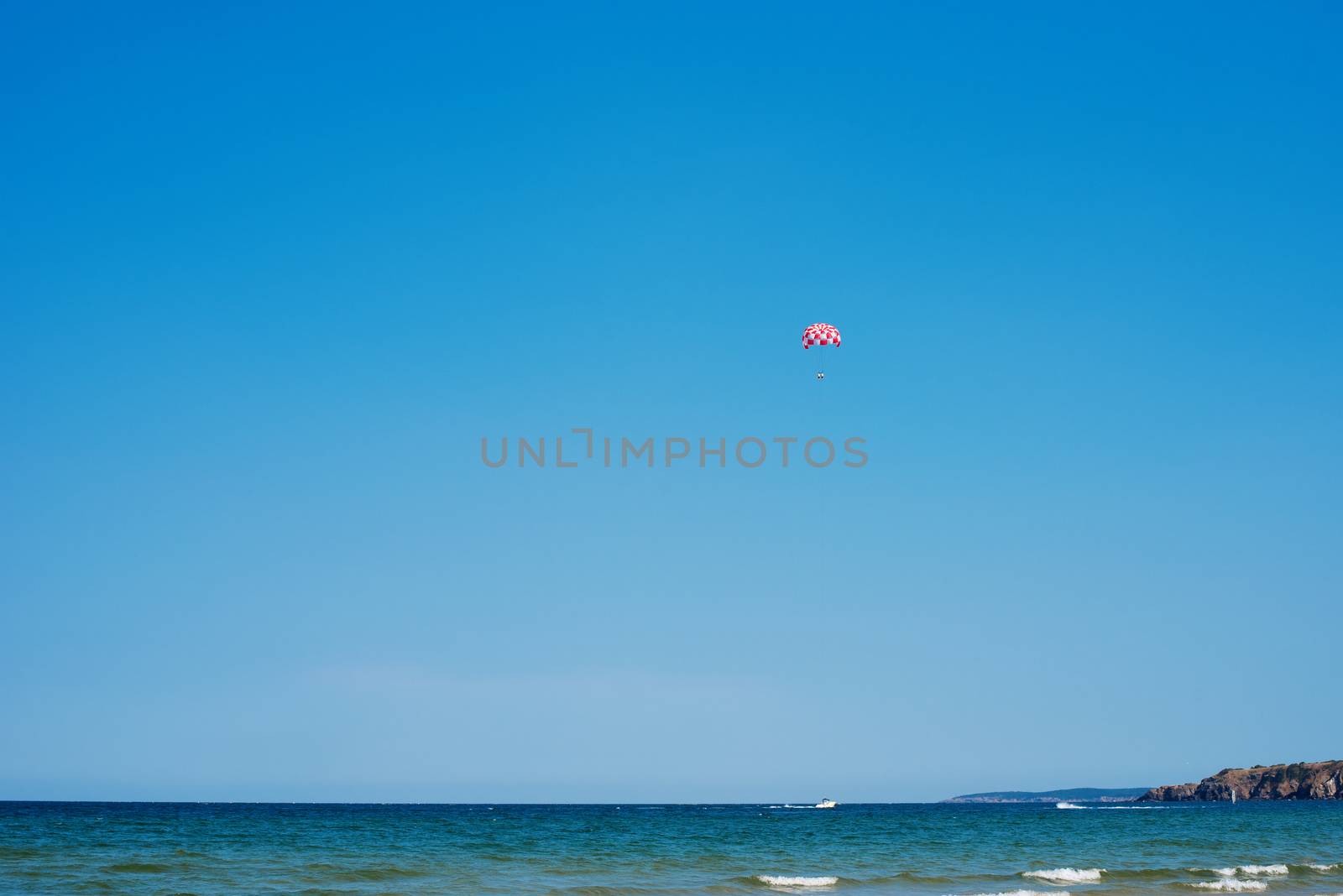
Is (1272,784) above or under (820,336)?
under

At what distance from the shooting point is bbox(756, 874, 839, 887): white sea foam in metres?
29.7

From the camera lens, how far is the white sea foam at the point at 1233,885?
30000mm

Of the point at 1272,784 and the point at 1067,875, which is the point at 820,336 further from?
the point at 1272,784

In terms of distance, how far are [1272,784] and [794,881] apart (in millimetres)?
145397

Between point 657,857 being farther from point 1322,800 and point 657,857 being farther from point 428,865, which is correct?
point 1322,800

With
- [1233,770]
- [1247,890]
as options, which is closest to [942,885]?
[1247,890]

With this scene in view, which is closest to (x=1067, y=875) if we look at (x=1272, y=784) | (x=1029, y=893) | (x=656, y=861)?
(x=1029, y=893)

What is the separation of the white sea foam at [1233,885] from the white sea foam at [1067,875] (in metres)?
2.70

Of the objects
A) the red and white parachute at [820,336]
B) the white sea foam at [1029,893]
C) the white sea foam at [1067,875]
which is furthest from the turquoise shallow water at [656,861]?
the red and white parachute at [820,336]

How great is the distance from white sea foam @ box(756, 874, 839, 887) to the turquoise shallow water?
0.09m

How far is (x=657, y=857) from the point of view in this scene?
3941 cm

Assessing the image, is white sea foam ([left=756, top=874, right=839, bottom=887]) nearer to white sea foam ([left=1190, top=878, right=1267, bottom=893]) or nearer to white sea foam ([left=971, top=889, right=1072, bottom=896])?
white sea foam ([left=971, top=889, right=1072, bottom=896])

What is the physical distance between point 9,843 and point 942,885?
3476 cm

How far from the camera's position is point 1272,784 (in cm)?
14925
